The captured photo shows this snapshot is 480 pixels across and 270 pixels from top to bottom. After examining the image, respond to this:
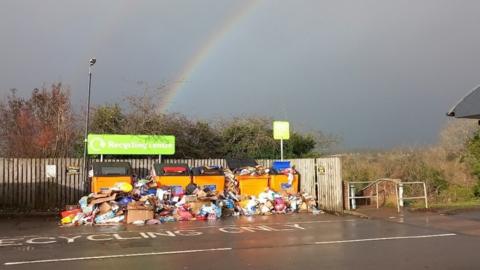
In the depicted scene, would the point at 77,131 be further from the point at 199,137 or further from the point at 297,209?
the point at 297,209

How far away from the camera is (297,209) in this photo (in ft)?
67.4

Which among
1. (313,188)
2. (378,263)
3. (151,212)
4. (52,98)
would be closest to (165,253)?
(378,263)

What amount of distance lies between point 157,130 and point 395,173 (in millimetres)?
11892

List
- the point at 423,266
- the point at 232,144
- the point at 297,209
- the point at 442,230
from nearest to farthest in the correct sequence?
1. the point at 423,266
2. the point at 442,230
3. the point at 297,209
4. the point at 232,144

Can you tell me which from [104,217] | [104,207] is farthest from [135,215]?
[104,207]

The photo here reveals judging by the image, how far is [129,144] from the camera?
22.5 m

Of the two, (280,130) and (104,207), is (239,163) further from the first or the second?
(104,207)

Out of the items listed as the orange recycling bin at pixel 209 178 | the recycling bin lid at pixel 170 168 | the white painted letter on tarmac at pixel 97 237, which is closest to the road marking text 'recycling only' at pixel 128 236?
the white painted letter on tarmac at pixel 97 237

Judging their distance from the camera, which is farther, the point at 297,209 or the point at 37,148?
the point at 37,148

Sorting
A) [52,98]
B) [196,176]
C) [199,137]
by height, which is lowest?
[196,176]

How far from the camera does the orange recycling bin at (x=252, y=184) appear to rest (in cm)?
2131

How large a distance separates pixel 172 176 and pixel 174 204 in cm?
176

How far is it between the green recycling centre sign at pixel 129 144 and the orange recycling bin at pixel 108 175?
6.23 ft

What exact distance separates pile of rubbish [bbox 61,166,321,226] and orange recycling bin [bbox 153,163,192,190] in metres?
0.31
